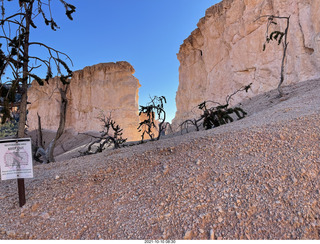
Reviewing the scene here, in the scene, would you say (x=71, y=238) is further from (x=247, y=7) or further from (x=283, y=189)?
(x=247, y=7)

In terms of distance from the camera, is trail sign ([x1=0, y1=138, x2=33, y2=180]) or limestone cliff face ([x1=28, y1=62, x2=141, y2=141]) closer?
trail sign ([x1=0, y1=138, x2=33, y2=180])

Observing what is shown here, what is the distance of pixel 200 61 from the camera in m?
15.9

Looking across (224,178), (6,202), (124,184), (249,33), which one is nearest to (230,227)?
(224,178)

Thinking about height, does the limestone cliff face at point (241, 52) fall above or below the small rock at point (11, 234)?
above

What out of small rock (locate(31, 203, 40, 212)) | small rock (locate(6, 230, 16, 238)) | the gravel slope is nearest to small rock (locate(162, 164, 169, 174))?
the gravel slope

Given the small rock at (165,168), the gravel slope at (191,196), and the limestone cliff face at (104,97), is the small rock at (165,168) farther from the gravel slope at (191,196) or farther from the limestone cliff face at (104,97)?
the limestone cliff face at (104,97)

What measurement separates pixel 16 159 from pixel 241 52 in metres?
12.6

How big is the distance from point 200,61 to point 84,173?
1513 centimetres

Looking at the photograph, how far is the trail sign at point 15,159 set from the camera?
74.5 inches

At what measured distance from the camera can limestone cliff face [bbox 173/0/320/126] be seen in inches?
347

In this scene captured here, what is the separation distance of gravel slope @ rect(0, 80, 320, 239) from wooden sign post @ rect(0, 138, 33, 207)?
1.11 feet

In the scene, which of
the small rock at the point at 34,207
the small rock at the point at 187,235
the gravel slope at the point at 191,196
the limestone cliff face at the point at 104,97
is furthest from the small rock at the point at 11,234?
the limestone cliff face at the point at 104,97

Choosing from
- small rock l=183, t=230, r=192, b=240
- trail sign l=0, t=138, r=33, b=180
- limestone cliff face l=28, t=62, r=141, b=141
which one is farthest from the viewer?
limestone cliff face l=28, t=62, r=141, b=141

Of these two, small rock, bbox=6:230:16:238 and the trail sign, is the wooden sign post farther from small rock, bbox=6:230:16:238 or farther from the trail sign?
small rock, bbox=6:230:16:238
